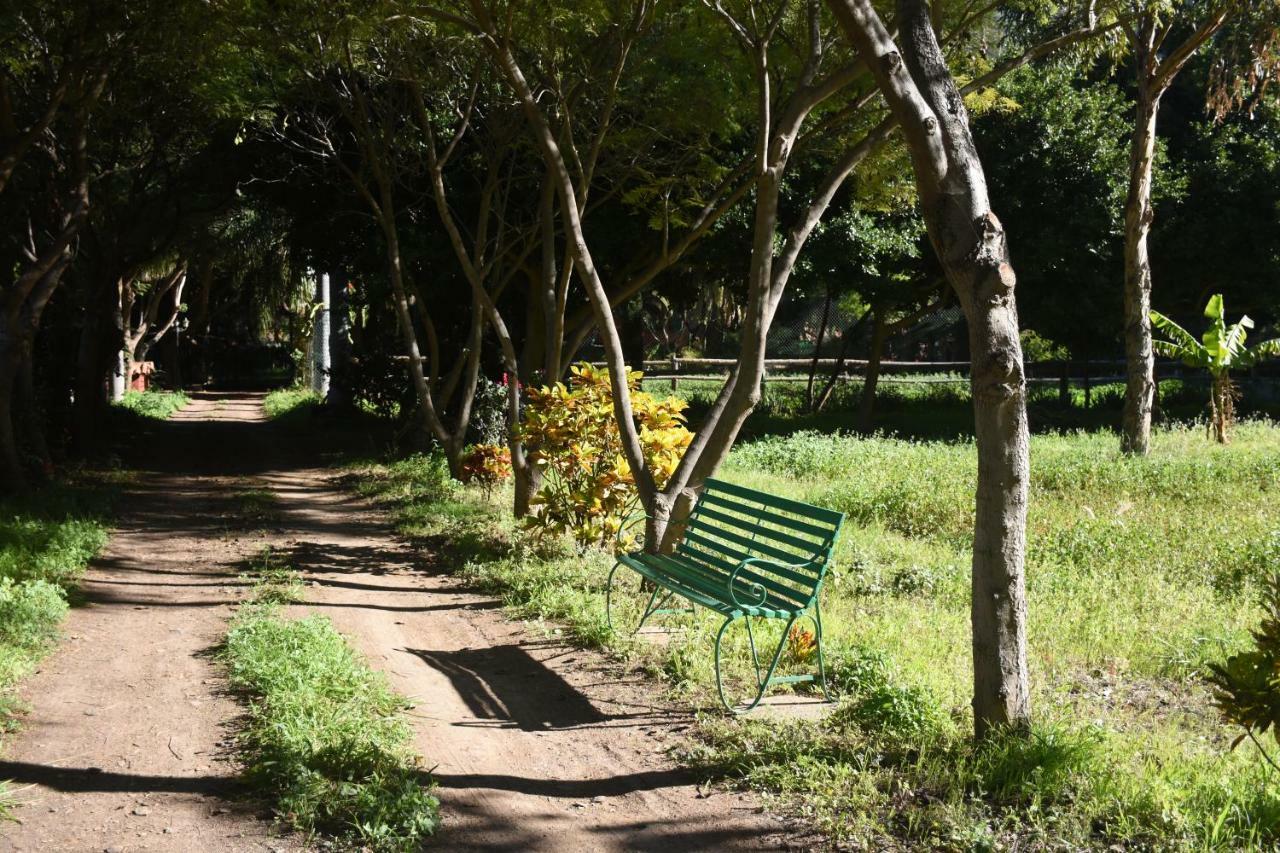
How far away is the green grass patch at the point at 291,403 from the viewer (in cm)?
2675

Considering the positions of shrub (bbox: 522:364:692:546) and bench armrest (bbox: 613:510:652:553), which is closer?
bench armrest (bbox: 613:510:652:553)

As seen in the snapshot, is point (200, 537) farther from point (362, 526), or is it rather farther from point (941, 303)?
point (941, 303)

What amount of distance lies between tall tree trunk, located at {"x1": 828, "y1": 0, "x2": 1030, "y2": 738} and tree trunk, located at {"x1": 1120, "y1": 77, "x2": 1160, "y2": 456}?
11207 mm

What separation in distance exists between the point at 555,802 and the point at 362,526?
763 centimetres

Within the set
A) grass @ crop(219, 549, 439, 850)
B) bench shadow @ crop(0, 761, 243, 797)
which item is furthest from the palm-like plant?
bench shadow @ crop(0, 761, 243, 797)

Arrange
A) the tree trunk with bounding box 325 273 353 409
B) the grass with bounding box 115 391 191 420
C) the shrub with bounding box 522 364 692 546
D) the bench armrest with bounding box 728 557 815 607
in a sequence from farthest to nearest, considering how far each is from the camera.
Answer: the grass with bounding box 115 391 191 420 < the tree trunk with bounding box 325 273 353 409 < the shrub with bounding box 522 364 692 546 < the bench armrest with bounding box 728 557 815 607

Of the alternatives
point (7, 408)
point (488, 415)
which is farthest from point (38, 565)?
point (488, 415)

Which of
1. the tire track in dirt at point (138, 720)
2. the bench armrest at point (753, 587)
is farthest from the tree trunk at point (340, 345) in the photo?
the bench armrest at point (753, 587)

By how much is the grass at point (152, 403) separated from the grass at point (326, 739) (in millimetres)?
18366

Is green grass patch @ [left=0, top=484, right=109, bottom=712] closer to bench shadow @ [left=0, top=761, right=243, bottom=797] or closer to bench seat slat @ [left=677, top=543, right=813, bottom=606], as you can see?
bench shadow @ [left=0, top=761, right=243, bottom=797]

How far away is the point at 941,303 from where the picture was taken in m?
24.2

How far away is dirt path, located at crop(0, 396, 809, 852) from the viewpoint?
463 cm

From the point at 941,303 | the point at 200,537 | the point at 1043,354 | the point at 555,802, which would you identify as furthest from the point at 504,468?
the point at 1043,354

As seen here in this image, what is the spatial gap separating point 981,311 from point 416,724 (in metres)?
3.37
